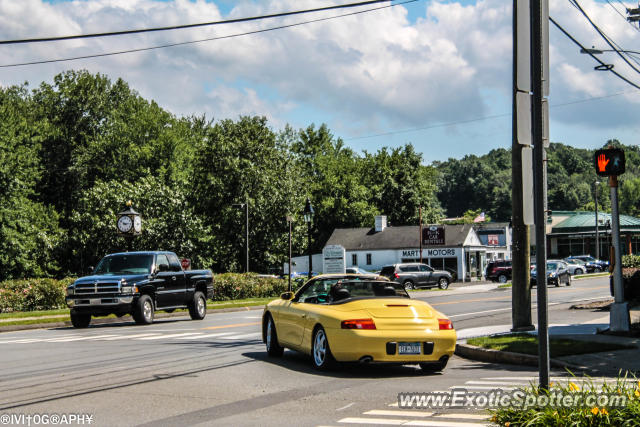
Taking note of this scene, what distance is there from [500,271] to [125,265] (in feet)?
136

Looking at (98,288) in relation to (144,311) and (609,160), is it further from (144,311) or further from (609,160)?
(609,160)

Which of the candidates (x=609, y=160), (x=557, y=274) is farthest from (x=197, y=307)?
(x=557, y=274)

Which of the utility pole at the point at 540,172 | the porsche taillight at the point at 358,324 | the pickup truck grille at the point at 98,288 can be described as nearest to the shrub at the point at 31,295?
the pickup truck grille at the point at 98,288

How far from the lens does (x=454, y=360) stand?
13172mm

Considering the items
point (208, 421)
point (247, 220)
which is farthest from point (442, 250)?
point (208, 421)

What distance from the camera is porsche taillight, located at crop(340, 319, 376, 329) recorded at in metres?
10.7

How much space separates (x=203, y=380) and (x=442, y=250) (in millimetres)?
64066

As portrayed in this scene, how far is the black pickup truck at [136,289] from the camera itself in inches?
849

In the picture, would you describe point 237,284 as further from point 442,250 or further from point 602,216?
point 602,216

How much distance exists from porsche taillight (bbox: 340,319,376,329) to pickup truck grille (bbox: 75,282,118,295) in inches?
492

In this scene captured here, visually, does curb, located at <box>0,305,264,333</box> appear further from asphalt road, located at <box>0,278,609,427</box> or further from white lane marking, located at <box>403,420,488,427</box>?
white lane marking, located at <box>403,420,488,427</box>

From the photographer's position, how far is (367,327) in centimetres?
1066

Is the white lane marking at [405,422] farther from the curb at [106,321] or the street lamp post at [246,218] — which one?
the street lamp post at [246,218]

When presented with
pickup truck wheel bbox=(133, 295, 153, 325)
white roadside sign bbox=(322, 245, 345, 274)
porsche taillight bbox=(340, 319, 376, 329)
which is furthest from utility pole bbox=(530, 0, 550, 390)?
white roadside sign bbox=(322, 245, 345, 274)
